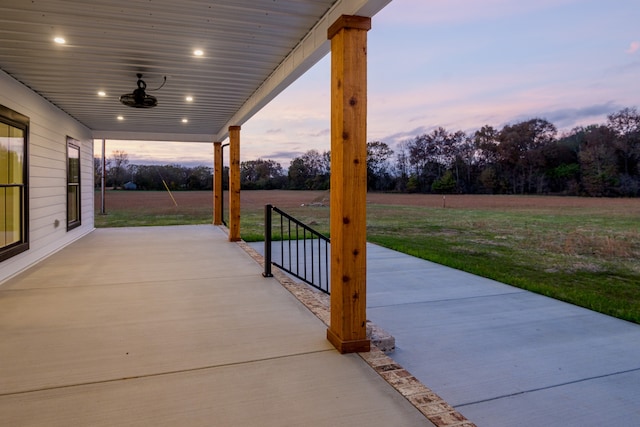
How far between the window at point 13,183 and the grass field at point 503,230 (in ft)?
13.2

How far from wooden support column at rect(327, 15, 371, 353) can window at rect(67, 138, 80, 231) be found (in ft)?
22.0

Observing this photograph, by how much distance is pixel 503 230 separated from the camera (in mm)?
13852

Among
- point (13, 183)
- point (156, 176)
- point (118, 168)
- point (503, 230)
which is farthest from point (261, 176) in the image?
point (13, 183)

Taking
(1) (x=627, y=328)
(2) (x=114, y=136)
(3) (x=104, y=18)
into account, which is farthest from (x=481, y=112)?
(3) (x=104, y=18)

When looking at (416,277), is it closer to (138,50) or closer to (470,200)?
(138,50)

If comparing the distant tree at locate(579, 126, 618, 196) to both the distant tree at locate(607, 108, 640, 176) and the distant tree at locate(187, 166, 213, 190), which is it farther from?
the distant tree at locate(187, 166, 213, 190)

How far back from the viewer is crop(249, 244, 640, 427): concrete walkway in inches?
90.8

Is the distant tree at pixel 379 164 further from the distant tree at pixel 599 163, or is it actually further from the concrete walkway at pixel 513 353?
the concrete walkway at pixel 513 353

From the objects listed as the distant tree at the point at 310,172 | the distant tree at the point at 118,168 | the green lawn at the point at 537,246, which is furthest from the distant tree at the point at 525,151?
the distant tree at the point at 118,168

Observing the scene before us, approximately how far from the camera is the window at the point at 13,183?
4520 millimetres

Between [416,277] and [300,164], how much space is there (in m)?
13.3

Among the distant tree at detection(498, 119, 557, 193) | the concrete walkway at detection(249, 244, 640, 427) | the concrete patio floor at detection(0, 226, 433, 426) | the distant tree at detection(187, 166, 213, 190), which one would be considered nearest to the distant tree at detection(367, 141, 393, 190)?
the distant tree at detection(498, 119, 557, 193)

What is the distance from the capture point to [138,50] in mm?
3754

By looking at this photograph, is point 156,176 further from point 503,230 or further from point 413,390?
point 413,390
